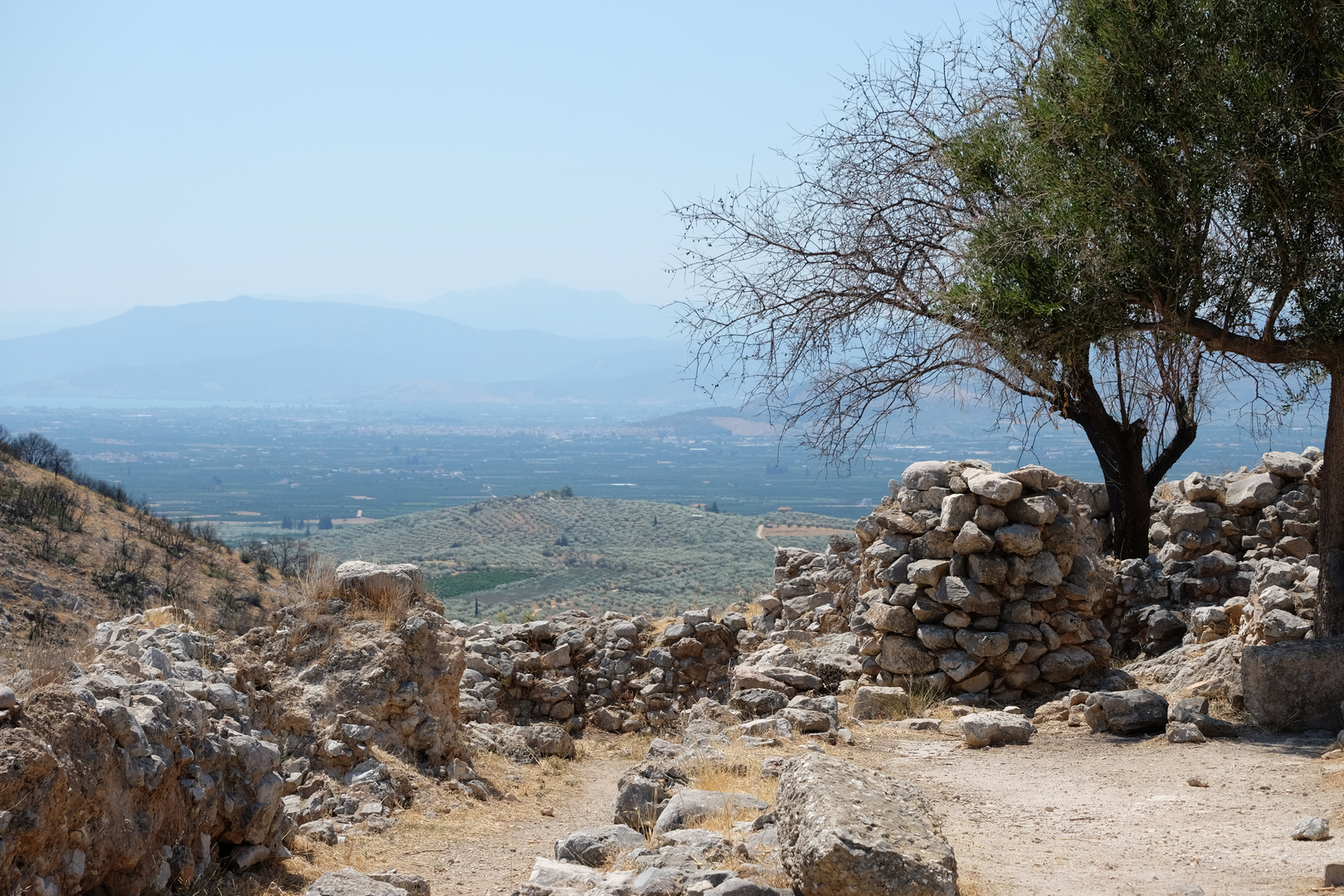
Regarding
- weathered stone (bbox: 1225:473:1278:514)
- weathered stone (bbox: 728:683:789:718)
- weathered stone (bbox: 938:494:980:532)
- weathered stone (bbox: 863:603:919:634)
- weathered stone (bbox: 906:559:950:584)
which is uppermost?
weathered stone (bbox: 1225:473:1278:514)

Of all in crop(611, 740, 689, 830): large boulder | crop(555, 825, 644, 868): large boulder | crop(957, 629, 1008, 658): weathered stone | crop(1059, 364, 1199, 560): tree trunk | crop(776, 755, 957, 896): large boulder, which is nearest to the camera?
crop(776, 755, 957, 896): large boulder

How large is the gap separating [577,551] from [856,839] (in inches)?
2038

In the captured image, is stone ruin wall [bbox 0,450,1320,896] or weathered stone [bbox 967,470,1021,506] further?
weathered stone [bbox 967,470,1021,506]

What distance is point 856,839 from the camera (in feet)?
16.0

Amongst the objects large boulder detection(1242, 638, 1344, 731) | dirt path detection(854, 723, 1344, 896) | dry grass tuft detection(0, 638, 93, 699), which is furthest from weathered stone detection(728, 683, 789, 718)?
dry grass tuft detection(0, 638, 93, 699)

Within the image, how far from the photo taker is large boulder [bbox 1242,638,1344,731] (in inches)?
345

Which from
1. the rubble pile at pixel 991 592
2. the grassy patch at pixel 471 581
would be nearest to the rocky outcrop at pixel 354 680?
the rubble pile at pixel 991 592

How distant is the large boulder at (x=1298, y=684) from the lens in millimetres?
8773

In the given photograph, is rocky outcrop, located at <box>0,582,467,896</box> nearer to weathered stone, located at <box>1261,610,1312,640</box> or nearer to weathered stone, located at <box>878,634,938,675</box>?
weathered stone, located at <box>878,634,938,675</box>

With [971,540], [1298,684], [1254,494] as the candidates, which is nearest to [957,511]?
[971,540]

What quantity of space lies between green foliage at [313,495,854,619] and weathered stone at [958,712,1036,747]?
13859 millimetres

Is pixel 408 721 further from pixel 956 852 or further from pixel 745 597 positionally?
pixel 745 597

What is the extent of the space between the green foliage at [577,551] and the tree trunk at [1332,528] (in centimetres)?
1459

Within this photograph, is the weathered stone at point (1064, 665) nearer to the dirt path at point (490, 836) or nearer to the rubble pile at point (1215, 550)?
the rubble pile at point (1215, 550)
